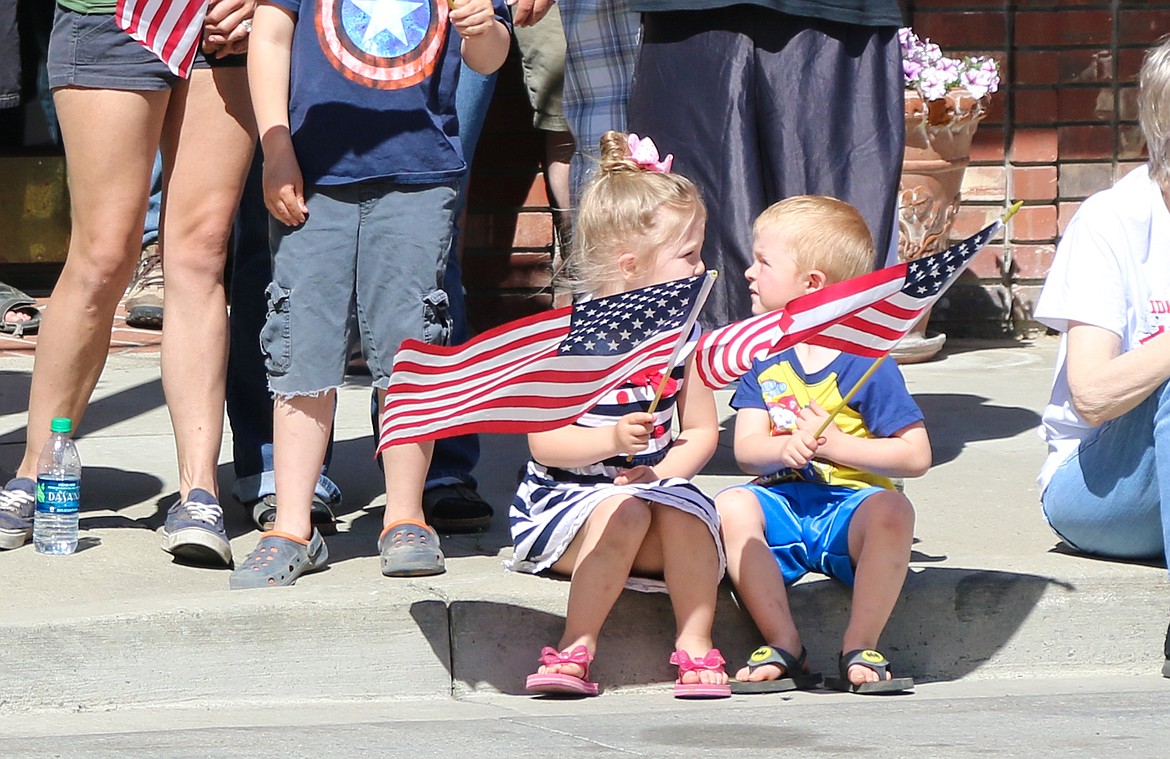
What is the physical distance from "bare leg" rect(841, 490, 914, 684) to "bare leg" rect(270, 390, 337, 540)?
3.92 ft

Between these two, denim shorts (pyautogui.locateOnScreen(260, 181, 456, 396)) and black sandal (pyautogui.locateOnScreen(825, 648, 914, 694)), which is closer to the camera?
black sandal (pyautogui.locateOnScreen(825, 648, 914, 694))

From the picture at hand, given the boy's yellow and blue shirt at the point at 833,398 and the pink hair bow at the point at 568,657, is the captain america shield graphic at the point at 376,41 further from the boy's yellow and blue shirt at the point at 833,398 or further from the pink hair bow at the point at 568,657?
the pink hair bow at the point at 568,657

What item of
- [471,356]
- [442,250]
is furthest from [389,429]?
[442,250]

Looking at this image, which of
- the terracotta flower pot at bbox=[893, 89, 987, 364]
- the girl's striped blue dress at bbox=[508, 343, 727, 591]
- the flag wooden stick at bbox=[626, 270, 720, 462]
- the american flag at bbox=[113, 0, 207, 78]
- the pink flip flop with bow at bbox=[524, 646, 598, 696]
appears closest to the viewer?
the flag wooden stick at bbox=[626, 270, 720, 462]

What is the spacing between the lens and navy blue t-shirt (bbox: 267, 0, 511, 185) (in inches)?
152

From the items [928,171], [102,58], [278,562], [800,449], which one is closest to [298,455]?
[278,562]

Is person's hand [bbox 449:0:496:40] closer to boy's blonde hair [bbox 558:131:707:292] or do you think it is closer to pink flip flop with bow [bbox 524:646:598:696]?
boy's blonde hair [bbox 558:131:707:292]

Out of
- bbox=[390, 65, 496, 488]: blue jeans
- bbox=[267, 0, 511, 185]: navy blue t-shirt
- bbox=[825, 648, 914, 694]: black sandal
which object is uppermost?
bbox=[267, 0, 511, 185]: navy blue t-shirt

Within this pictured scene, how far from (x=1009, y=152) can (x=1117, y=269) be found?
3.67 m

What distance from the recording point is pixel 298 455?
3828 mm

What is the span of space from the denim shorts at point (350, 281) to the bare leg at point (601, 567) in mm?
659

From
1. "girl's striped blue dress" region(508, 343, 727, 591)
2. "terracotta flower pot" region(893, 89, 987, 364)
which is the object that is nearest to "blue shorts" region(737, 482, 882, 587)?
"girl's striped blue dress" region(508, 343, 727, 591)

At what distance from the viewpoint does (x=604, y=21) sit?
210 inches

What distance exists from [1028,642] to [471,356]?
138 cm
